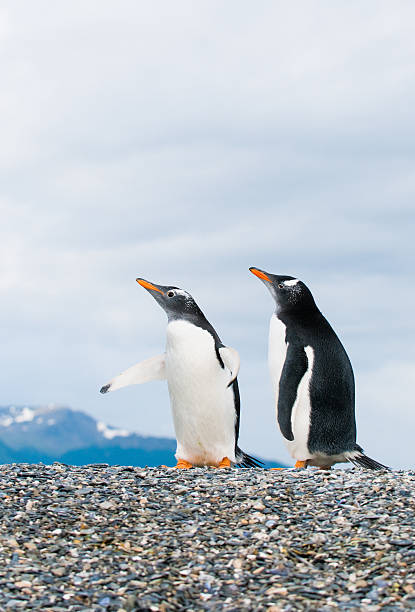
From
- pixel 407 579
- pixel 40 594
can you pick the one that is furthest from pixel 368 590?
pixel 40 594

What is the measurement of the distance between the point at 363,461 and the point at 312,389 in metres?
0.77


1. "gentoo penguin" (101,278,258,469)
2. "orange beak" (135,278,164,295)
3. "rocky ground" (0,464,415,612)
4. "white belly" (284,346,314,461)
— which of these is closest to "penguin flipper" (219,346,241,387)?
"gentoo penguin" (101,278,258,469)

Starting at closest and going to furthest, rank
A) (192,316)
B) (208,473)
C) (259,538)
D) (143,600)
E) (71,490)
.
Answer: (143,600)
(259,538)
(71,490)
(208,473)
(192,316)

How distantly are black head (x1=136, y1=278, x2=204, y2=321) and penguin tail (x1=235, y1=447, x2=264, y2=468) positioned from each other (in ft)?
4.27

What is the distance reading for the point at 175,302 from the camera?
24.7 ft

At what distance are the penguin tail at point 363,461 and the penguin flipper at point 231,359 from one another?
1.17m

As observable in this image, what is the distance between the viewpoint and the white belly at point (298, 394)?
6.79 m

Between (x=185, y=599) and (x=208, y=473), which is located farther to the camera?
(x=208, y=473)

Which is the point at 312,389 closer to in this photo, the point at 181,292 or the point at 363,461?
the point at 363,461

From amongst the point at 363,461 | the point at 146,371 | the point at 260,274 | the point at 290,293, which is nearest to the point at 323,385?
the point at 363,461

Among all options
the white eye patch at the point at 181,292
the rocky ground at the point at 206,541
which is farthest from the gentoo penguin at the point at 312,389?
the white eye patch at the point at 181,292

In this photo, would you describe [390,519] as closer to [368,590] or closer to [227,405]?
[368,590]

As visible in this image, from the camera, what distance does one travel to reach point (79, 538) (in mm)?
4973

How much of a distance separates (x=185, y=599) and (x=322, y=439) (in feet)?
9.24
